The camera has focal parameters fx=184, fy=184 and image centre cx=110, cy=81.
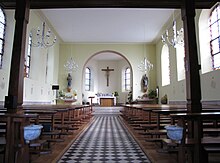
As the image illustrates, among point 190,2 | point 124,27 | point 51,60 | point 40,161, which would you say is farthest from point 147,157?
point 51,60

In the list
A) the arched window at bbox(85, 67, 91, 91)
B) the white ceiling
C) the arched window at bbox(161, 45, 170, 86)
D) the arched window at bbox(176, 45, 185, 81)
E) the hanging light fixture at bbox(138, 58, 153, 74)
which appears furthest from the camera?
the arched window at bbox(85, 67, 91, 91)

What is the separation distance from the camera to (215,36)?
6.20m

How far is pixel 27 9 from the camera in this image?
254 centimetres

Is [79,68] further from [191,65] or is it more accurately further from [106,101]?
[191,65]

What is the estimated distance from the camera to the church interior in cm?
219

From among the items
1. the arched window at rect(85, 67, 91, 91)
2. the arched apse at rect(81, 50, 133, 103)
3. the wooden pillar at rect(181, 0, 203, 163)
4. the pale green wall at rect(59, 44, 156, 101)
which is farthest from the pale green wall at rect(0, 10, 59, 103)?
the wooden pillar at rect(181, 0, 203, 163)

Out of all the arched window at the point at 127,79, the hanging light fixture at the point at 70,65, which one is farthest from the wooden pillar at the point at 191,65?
the arched window at the point at 127,79

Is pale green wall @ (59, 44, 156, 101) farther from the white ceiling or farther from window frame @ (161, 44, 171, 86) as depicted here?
window frame @ (161, 44, 171, 86)

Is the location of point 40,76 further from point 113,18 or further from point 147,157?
point 147,157

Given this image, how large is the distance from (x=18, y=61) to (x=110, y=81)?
14669 mm

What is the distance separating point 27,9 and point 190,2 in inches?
87.4

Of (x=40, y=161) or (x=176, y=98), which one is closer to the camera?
(x=40, y=161)

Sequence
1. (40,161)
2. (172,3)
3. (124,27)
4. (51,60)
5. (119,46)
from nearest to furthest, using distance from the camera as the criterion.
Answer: (40,161)
(172,3)
(124,27)
(51,60)
(119,46)

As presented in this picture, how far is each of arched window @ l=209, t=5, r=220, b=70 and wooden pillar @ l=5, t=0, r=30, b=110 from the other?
589 centimetres
